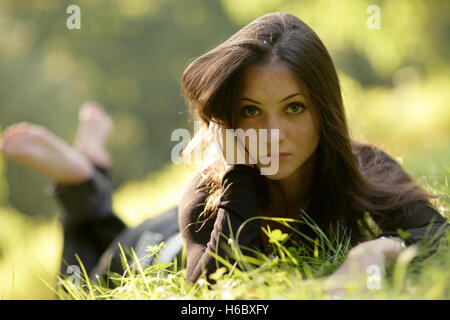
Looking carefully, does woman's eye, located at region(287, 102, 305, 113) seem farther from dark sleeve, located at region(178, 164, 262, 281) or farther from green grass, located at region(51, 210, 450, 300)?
green grass, located at region(51, 210, 450, 300)

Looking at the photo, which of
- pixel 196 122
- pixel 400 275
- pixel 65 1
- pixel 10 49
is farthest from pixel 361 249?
pixel 65 1

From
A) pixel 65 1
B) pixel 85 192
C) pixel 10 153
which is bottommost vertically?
pixel 85 192

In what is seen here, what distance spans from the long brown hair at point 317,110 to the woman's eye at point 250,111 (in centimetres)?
2

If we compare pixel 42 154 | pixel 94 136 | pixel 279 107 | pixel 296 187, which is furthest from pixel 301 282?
pixel 94 136

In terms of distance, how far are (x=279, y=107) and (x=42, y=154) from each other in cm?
164

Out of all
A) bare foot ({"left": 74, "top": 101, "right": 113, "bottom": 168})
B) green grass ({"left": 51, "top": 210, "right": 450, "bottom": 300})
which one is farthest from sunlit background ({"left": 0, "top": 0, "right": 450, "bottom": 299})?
green grass ({"left": 51, "top": 210, "right": 450, "bottom": 300})

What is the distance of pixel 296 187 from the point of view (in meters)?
1.41

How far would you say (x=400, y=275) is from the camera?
2.76ft

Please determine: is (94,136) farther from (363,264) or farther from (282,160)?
(363,264)

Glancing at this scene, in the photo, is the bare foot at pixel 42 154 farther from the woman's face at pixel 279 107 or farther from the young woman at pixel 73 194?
the woman's face at pixel 279 107

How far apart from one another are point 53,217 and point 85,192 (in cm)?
626

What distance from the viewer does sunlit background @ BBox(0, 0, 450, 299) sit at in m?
6.58

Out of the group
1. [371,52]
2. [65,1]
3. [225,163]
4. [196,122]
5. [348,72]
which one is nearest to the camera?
[225,163]
